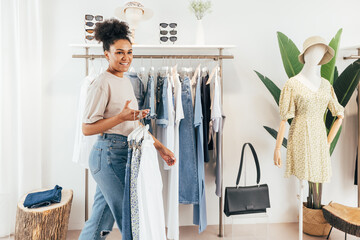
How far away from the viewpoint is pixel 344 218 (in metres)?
2.21

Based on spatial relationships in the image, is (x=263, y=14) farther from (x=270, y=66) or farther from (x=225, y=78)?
(x=225, y=78)

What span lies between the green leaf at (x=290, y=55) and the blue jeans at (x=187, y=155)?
1.00 meters

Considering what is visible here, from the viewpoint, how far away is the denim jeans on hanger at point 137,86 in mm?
2428

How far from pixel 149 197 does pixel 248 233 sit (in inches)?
67.9

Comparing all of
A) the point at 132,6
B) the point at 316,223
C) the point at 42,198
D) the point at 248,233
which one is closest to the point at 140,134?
the point at 42,198

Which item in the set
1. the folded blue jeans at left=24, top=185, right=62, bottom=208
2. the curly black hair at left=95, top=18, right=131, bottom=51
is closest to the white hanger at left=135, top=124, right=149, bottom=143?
the curly black hair at left=95, top=18, right=131, bottom=51

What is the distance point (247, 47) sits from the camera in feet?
9.64

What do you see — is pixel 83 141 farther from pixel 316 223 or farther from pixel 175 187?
pixel 316 223

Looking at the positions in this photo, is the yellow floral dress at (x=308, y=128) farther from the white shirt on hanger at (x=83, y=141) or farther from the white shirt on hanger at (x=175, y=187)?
the white shirt on hanger at (x=83, y=141)

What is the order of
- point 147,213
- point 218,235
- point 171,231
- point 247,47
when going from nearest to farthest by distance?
1. point 147,213
2. point 171,231
3. point 218,235
4. point 247,47

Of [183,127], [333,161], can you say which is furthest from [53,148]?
[333,161]

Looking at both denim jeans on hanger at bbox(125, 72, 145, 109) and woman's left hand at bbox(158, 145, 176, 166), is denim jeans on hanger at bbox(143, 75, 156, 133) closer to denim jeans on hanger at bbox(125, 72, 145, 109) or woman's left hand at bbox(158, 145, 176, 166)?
denim jeans on hanger at bbox(125, 72, 145, 109)

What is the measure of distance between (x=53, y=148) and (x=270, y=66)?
2.44m

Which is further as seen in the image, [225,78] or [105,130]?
[225,78]
